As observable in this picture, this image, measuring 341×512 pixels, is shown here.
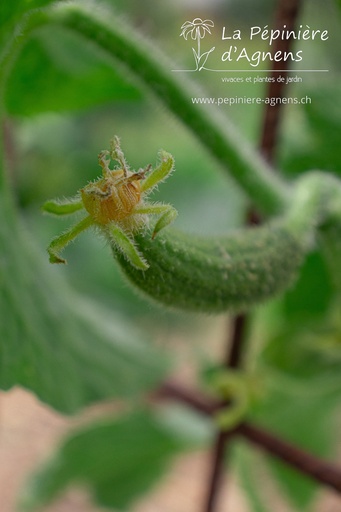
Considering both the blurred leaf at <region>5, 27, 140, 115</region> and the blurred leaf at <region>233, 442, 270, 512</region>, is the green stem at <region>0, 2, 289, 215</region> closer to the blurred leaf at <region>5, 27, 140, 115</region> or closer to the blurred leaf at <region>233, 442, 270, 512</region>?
the blurred leaf at <region>5, 27, 140, 115</region>

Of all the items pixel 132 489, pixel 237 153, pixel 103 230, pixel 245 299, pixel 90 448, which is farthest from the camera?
pixel 132 489

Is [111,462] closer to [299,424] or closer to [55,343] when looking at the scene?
[299,424]

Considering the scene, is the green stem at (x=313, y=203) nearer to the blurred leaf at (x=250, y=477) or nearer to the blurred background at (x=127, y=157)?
the blurred background at (x=127, y=157)

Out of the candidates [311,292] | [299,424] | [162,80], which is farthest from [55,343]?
[299,424]

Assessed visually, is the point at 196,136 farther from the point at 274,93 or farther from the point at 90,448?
the point at 90,448

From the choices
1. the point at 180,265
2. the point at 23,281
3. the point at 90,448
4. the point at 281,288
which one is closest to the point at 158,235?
the point at 180,265

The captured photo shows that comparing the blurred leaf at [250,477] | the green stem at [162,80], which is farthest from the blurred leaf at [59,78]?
the blurred leaf at [250,477]
